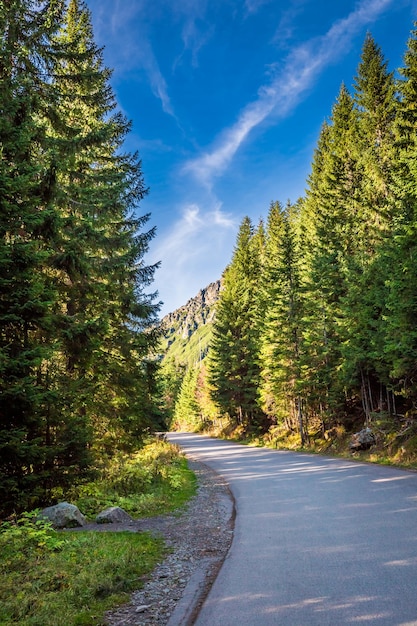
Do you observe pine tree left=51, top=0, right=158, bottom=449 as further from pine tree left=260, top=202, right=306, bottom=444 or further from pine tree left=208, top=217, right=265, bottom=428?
pine tree left=208, top=217, right=265, bottom=428

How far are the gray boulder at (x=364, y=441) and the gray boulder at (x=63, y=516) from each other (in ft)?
46.9

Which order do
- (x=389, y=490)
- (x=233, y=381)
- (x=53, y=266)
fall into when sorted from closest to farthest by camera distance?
1. (x=389, y=490)
2. (x=53, y=266)
3. (x=233, y=381)

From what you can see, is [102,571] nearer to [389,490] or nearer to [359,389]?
[389,490]

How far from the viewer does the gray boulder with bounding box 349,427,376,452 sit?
1778cm

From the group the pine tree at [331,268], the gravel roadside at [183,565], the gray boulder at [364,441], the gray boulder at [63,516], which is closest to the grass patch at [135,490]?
the gravel roadside at [183,565]

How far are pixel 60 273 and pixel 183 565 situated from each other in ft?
33.5

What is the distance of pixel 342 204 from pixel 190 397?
2254 inches

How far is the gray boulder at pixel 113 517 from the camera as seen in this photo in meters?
8.29

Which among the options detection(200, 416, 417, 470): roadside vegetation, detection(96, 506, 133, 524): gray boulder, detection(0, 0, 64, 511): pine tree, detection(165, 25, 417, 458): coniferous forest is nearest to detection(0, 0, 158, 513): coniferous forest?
detection(0, 0, 64, 511): pine tree

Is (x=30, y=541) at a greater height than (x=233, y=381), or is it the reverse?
(x=233, y=381)

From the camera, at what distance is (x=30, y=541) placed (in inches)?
240

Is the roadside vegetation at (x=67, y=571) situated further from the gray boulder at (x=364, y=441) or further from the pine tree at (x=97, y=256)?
the gray boulder at (x=364, y=441)

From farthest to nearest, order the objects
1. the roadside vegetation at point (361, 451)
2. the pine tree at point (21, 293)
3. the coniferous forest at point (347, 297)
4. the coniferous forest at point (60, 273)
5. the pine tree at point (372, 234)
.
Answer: the pine tree at point (372, 234) < the coniferous forest at point (347, 297) < the roadside vegetation at point (361, 451) < the coniferous forest at point (60, 273) < the pine tree at point (21, 293)

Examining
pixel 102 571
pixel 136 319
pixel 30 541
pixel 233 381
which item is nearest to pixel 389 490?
pixel 102 571
